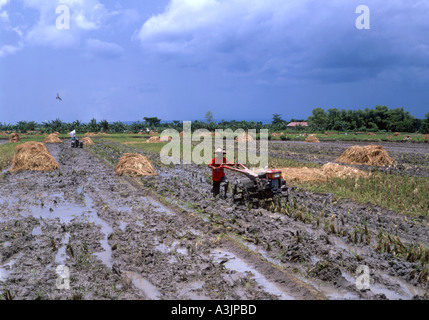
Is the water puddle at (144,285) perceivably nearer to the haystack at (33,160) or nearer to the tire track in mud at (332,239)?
the tire track in mud at (332,239)

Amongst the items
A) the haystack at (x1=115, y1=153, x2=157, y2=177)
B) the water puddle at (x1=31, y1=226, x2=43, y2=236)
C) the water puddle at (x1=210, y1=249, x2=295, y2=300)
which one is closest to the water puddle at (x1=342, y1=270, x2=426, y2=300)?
the water puddle at (x1=210, y1=249, x2=295, y2=300)

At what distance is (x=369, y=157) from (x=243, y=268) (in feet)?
38.9

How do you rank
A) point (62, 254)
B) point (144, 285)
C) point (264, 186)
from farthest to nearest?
point (264, 186), point (62, 254), point (144, 285)

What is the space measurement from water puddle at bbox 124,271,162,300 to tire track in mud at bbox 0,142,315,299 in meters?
0.01

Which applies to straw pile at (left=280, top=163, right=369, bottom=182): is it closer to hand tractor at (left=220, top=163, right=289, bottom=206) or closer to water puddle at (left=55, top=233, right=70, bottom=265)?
hand tractor at (left=220, top=163, right=289, bottom=206)

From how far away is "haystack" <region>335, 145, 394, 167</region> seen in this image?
14258mm

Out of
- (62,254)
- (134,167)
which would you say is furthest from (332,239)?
(134,167)

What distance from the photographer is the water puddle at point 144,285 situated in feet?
12.1

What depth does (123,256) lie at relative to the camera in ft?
15.5

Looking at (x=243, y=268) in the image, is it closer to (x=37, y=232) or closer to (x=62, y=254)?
(x=62, y=254)

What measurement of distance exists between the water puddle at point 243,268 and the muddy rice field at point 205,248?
12mm

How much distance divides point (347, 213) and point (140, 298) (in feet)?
14.7
